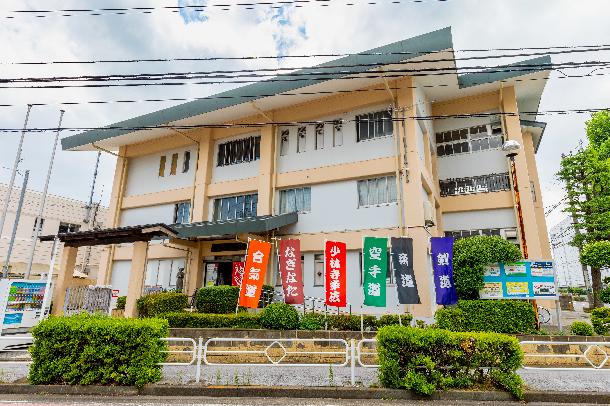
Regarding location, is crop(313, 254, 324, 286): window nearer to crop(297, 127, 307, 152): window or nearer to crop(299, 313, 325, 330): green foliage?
crop(299, 313, 325, 330): green foliage

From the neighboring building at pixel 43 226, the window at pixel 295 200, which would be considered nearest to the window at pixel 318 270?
the window at pixel 295 200

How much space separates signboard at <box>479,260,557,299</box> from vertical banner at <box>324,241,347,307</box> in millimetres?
4764

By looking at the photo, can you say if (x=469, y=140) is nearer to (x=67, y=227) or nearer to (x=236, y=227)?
(x=236, y=227)

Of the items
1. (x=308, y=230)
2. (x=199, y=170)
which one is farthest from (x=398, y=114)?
(x=199, y=170)

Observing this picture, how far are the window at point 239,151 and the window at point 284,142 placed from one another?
1516 mm

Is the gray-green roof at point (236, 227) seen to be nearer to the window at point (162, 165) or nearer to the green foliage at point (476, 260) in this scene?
the green foliage at point (476, 260)

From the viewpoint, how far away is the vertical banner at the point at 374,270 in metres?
11.1

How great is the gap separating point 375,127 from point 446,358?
1277 cm

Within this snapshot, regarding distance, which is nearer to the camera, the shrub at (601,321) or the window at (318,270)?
the shrub at (601,321)

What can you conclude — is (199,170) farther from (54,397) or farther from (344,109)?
(54,397)

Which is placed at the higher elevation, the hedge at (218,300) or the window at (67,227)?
the window at (67,227)

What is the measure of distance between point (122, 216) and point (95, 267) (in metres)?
13.4

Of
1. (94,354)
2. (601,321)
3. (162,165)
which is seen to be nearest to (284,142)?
(162,165)

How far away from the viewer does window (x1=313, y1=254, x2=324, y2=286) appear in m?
16.8
